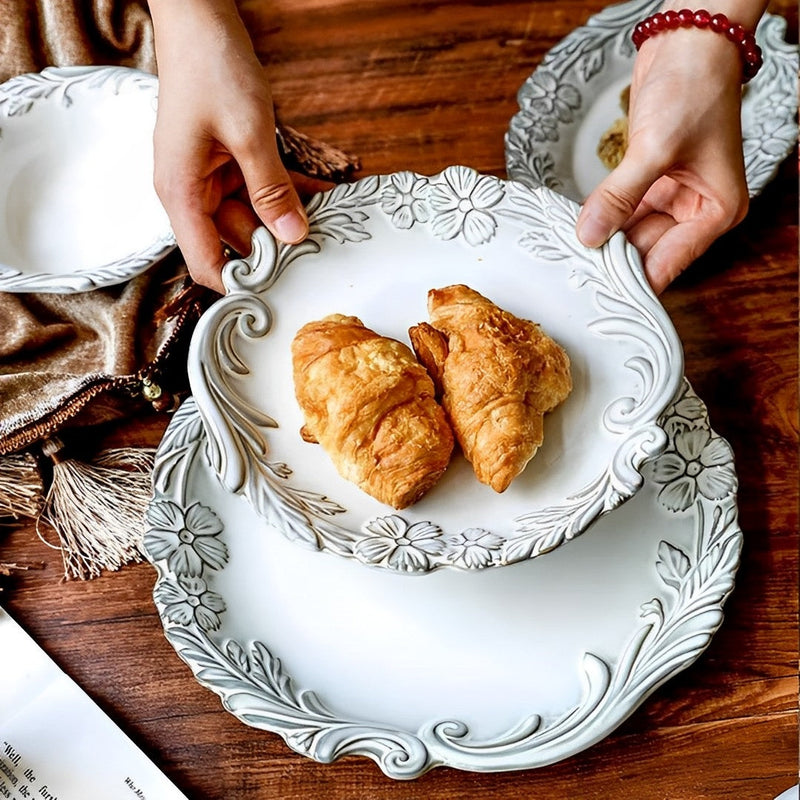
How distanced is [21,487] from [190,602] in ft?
0.95

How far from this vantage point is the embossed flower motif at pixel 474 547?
0.77 meters

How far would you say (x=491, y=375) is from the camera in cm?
84

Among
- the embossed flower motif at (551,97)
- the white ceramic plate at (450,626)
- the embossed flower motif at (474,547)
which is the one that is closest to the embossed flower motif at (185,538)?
the white ceramic plate at (450,626)

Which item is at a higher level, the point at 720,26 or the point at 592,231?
the point at 720,26

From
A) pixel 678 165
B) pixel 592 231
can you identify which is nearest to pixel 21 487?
pixel 592 231

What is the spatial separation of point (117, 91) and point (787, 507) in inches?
41.3

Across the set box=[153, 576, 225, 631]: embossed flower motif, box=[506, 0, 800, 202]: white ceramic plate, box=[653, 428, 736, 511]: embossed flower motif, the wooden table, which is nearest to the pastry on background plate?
box=[506, 0, 800, 202]: white ceramic plate

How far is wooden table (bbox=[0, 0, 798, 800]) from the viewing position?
2.90 ft

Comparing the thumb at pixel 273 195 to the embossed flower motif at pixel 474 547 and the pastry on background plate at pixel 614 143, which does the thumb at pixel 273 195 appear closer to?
the embossed flower motif at pixel 474 547

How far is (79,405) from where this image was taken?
1.04 meters

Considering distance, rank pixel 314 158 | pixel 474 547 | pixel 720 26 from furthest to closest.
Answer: pixel 314 158 → pixel 720 26 → pixel 474 547

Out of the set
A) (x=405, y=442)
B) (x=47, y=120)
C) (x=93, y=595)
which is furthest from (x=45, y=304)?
(x=405, y=442)

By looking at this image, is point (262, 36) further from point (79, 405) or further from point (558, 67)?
point (79, 405)

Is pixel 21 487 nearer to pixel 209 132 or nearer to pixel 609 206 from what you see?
pixel 209 132
